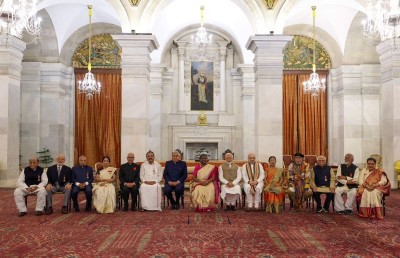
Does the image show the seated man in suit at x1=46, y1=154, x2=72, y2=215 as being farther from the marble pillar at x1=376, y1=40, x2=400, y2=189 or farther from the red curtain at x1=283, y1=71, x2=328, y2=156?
the red curtain at x1=283, y1=71, x2=328, y2=156

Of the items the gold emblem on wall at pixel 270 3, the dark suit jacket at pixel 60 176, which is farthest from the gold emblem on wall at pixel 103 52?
the dark suit jacket at pixel 60 176

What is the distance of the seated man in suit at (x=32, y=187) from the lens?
7.15 metres

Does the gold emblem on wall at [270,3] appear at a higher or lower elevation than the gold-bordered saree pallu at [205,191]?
higher

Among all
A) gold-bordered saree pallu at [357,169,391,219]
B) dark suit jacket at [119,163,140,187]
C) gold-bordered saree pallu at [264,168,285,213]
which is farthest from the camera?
dark suit jacket at [119,163,140,187]

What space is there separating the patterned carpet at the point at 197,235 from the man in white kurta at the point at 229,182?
53cm

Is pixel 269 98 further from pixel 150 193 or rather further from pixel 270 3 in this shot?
pixel 150 193

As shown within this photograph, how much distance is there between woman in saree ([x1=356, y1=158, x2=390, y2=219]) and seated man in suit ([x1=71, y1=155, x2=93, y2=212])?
444 cm

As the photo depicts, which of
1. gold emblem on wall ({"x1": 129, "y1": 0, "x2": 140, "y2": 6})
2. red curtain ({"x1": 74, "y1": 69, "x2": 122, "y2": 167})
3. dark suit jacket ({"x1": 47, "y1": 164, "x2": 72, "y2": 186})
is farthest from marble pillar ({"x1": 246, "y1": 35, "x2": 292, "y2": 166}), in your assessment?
red curtain ({"x1": 74, "y1": 69, "x2": 122, "y2": 167})

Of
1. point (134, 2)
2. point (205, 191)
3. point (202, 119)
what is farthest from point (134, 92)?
point (202, 119)

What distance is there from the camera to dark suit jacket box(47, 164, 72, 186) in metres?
7.64

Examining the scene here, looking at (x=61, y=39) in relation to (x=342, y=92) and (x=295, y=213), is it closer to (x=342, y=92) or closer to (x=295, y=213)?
(x=342, y=92)

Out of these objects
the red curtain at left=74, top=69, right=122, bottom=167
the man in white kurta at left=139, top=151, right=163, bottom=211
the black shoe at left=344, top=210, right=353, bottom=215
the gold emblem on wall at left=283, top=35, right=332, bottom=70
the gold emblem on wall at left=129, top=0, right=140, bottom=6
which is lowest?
the black shoe at left=344, top=210, right=353, bottom=215

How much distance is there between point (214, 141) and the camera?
1636 cm

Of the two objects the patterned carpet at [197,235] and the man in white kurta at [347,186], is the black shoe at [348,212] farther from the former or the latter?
the patterned carpet at [197,235]
